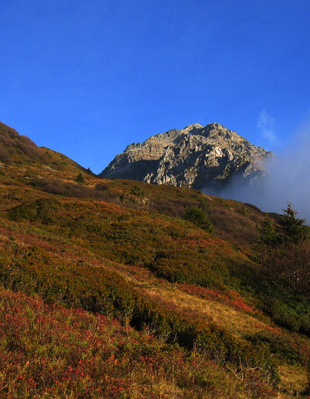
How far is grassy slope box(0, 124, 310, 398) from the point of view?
15.8ft

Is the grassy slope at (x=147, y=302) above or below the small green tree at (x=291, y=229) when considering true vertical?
below

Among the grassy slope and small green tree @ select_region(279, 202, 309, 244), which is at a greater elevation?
small green tree @ select_region(279, 202, 309, 244)

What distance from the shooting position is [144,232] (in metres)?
27.2

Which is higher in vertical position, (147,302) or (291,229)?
(291,229)

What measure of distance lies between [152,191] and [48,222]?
1802 inches

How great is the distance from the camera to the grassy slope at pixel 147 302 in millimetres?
4812

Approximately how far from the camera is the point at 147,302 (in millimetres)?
9688

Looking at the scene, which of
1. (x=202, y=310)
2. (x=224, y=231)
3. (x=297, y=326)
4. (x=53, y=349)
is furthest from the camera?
(x=224, y=231)

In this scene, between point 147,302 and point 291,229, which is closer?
point 147,302

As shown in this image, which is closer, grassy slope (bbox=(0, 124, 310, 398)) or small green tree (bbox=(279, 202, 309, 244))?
grassy slope (bbox=(0, 124, 310, 398))

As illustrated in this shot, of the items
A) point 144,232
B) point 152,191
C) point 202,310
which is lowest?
point 202,310

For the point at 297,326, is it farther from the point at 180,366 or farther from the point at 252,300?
the point at 180,366

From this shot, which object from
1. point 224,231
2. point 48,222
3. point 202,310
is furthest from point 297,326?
point 224,231

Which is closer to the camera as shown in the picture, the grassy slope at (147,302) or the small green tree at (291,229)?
the grassy slope at (147,302)
